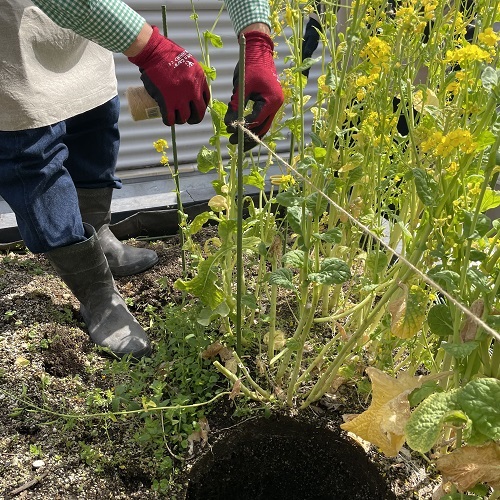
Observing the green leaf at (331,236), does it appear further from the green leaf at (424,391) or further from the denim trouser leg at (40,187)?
the denim trouser leg at (40,187)

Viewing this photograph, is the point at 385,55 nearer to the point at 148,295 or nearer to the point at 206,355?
the point at 206,355

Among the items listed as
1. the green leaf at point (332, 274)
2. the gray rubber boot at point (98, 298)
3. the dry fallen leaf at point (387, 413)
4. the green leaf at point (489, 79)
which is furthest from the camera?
the gray rubber boot at point (98, 298)

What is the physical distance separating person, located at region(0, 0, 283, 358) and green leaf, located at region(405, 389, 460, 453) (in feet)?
2.77

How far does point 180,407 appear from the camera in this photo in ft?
4.30

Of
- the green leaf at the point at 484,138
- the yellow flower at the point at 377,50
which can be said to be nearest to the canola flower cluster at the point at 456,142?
the green leaf at the point at 484,138

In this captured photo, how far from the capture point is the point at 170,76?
1.34 meters

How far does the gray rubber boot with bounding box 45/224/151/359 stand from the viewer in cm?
164

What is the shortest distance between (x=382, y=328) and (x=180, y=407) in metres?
0.54

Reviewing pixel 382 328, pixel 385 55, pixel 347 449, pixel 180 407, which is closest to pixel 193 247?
pixel 180 407

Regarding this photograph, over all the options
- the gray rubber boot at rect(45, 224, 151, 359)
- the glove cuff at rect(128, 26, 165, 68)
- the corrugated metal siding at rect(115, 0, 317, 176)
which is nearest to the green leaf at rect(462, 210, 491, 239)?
the glove cuff at rect(128, 26, 165, 68)

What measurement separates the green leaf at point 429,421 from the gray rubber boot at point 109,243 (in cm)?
141

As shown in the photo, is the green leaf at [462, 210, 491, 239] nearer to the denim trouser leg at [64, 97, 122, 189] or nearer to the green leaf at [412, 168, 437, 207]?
the green leaf at [412, 168, 437, 207]

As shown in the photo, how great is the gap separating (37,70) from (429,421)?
1.34 metres

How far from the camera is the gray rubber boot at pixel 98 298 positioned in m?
1.64
